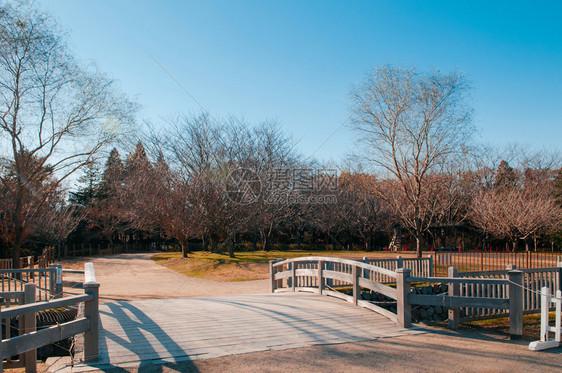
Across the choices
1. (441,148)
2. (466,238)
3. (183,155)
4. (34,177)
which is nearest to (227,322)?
(34,177)

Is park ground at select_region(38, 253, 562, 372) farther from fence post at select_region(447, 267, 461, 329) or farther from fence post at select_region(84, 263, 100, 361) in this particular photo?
fence post at select_region(84, 263, 100, 361)

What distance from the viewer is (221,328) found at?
7285 mm

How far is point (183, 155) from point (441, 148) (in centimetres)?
1703

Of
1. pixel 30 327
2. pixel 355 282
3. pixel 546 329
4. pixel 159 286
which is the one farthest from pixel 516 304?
pixel 159 286

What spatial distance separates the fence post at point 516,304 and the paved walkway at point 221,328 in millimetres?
1643

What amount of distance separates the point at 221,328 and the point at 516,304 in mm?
5203

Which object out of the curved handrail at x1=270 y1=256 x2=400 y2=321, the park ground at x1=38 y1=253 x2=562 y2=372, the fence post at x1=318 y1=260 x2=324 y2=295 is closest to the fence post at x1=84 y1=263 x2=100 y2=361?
the park ground at x1=38 y1=253 x2=562 y2=372

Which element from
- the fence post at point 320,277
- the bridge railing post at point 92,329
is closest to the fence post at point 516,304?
the fence post at point 320,277

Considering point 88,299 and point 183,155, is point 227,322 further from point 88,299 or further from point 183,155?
point 183,155

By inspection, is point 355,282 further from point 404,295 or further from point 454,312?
point 454,312

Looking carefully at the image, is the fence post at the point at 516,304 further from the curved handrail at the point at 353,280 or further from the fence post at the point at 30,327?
the fence post at the point at 30,327

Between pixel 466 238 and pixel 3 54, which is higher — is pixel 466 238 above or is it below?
below

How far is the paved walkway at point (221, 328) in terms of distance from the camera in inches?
239

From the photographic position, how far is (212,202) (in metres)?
27.5
